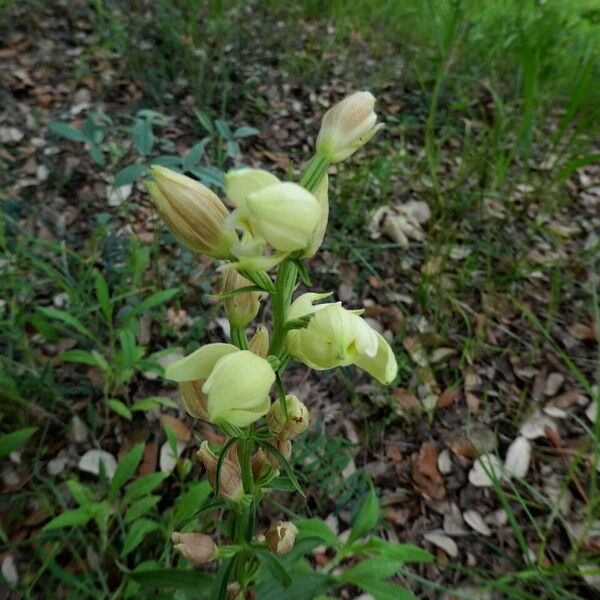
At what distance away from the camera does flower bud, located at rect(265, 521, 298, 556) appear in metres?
1.21

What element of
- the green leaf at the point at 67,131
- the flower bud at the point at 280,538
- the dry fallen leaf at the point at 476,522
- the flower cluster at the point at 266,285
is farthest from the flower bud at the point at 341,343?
the green leaf at the point at 67,131

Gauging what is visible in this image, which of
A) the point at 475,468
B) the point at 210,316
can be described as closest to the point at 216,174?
the point at 210,316

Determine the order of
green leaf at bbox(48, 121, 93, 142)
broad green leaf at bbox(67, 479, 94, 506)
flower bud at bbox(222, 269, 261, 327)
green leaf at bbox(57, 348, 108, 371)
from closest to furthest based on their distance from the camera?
flower bud at bbox(222, 269, 261, 327), broad green leaf at bbox(67, 479, 94, 506), green leaf at bbox(57, 348, 108, 371), green leaf at bbox(48, 121, 93, 142)

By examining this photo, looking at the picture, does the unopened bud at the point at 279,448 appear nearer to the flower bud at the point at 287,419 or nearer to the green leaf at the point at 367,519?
the flower bud at the point at 287,419

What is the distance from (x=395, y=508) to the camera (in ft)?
6.40

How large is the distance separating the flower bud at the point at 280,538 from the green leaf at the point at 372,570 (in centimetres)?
29

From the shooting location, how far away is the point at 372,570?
145 cm

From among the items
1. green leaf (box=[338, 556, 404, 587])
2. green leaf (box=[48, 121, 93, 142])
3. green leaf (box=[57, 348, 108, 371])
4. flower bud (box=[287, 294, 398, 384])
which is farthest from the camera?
green leaf (box=[48, 121, 93, 142])

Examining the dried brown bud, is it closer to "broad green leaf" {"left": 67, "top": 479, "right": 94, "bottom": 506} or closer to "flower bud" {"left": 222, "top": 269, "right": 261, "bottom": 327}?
"flower bud" {"left": 222, "top": 269, "right": 261, "bottom": 327}

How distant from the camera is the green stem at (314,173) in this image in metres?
0.99

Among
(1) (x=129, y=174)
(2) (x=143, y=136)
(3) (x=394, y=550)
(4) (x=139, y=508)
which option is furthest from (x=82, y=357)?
(3) (x=394, y=550)

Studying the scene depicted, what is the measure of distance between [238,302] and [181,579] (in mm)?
761

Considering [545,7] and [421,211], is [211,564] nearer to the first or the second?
[421,211]

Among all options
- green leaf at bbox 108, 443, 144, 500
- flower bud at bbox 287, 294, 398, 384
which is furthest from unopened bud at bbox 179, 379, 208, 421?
green leaf at bbox 108, 443, 144, 500
